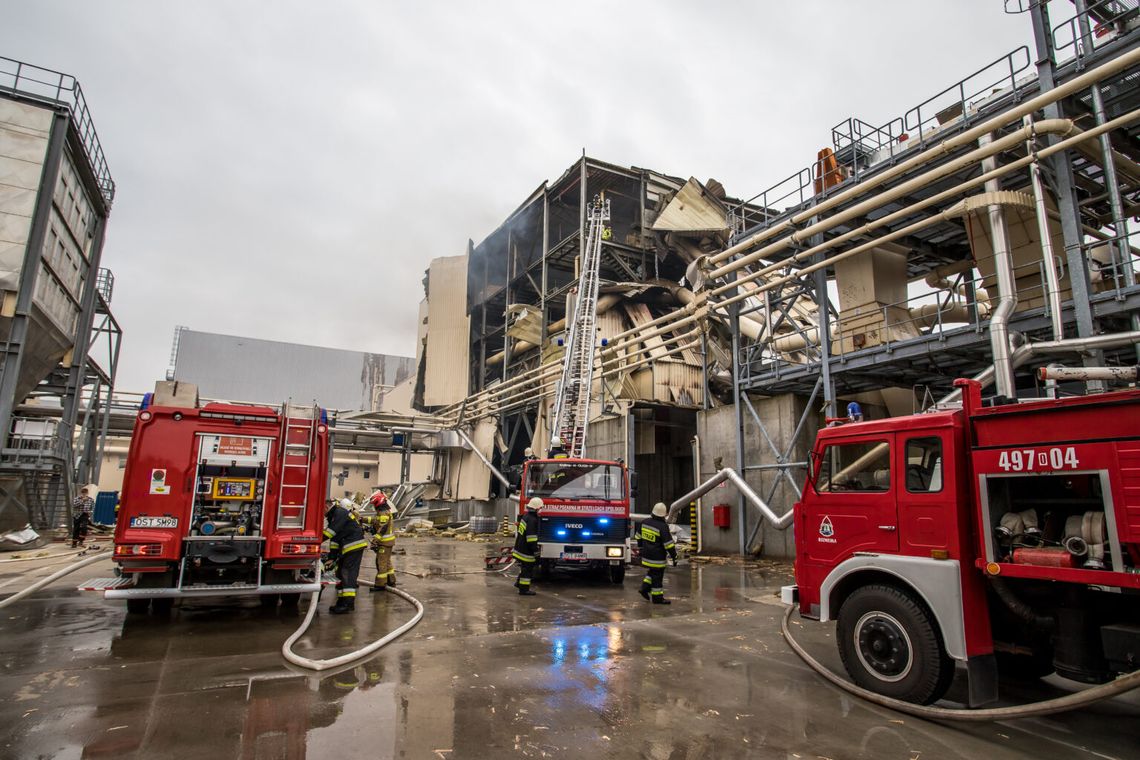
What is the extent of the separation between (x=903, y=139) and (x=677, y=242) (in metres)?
12.0

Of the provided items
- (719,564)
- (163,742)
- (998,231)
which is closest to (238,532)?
(163,742)

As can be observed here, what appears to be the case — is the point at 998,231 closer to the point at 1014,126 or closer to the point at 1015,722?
the point at 1014,126

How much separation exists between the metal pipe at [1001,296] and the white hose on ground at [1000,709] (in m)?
5.23

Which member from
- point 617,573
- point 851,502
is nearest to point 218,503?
point 617,573

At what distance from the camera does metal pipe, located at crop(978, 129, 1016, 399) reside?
28.7ft

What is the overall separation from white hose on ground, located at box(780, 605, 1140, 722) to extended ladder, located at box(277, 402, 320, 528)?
251 inches

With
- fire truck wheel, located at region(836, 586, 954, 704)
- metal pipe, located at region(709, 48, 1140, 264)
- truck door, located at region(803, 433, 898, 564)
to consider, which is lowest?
fire truck wheel, located at region(836, 586, 954, 704)

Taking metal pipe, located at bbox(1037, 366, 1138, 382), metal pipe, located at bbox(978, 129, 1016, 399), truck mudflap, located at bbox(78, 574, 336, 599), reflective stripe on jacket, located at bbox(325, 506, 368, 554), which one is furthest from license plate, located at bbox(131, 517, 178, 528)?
metal pipe, located at bbox(978, 129, 1016, 399)

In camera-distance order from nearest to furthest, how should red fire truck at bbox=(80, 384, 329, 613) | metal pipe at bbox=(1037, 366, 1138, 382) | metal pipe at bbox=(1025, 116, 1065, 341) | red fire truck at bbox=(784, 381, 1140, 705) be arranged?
red fire truck at bbox=(784, 381, 1140, 705) < metal pipe at bbox=(1037, 366, 1138, 382) < red fire truck at bbox=(80, 384, 329, 613) < metal pipe at bbox=(1025, 116, 1065, 341)

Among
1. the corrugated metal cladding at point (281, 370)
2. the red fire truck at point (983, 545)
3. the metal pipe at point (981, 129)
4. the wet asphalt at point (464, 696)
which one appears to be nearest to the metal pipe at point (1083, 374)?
the red fire truck at point (983, 545)

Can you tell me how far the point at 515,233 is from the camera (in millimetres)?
31781

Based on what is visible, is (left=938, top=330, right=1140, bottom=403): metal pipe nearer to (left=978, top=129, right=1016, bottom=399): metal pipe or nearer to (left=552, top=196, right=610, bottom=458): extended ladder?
(left=978, top=129, right=1016, bottom=399): metal pipe

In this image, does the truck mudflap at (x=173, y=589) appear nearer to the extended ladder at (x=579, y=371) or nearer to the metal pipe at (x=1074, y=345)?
the metal pipe at (x=1074, y=345)

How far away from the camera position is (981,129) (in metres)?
10.1
